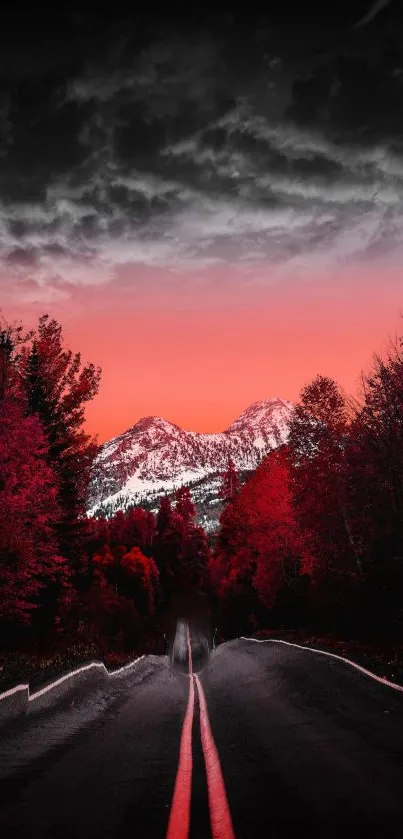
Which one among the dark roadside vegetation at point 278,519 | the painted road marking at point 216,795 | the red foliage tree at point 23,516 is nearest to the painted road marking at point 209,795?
the painted road marking at point 216,795

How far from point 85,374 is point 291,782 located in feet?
83.8

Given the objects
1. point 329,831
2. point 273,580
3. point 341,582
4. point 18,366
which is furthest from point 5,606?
point 273,580

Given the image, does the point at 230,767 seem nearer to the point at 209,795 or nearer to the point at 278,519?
the point at 209,795

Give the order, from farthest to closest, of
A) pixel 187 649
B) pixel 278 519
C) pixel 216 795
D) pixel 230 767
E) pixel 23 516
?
pixel 187 649 < pixel 278 519 < pixel 23 516 < pixel 230 767 < pixel 216 795

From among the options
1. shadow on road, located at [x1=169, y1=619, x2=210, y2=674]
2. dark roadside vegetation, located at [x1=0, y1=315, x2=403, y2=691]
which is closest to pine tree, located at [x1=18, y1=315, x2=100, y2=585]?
dark roadside vegetation, located at [x1=0, y1=315, x2=403, y2=691]

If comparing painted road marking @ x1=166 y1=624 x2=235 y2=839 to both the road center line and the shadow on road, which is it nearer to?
the road center line

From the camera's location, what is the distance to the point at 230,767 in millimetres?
5973

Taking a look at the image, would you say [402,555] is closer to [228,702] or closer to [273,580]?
[228,702]

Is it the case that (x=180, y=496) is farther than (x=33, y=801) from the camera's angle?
Yes

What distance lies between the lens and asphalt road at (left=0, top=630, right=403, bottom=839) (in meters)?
4.25

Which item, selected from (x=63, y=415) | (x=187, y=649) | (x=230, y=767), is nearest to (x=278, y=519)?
(x=63, y=415)

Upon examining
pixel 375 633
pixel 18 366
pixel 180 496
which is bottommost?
pixel 375 633

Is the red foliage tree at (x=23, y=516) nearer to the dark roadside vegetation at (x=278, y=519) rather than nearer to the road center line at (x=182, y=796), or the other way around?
the dark roadside vegetation at (x=278, y=519)

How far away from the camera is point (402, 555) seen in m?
23.1
